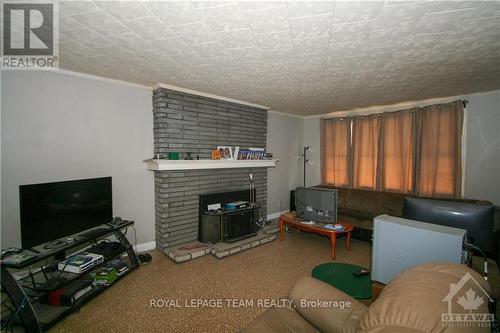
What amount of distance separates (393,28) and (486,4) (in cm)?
50

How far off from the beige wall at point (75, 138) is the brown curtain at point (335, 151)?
145 inches

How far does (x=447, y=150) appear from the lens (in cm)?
376

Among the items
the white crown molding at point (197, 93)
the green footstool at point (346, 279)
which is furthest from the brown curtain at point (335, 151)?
the green footstool at point (346, 279)

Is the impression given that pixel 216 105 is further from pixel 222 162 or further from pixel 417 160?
pixel 417 160

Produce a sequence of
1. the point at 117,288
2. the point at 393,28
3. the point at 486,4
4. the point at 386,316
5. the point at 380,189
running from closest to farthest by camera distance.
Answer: the point at 386,316 → the point at 486,4 → the point at 393,28 → the point at 117,288 → the point at 380,189

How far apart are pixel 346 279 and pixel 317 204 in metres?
1.19

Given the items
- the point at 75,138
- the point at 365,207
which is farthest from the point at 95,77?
the point at 365,207

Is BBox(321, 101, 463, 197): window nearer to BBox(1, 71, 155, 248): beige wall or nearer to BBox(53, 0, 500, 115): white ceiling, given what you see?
BBox(53, 0, 500, 115): white ceiling

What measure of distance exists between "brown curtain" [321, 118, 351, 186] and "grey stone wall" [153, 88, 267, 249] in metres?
2.06

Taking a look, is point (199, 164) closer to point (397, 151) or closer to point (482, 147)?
point (397, 151)

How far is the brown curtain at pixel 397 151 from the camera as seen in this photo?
412 cm

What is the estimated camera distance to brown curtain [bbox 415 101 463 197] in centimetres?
365

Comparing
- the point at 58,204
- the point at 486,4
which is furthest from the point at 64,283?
the point at 486,4

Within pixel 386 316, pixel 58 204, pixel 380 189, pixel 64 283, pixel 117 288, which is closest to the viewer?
pixel 386 316
